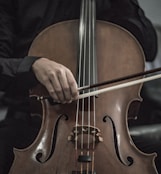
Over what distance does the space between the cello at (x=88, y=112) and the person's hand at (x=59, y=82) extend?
0.03 m

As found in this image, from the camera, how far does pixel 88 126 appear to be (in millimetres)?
858

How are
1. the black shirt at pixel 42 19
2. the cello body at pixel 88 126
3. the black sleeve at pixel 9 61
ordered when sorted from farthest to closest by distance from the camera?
the black shirt at pixel 42 19 < the black sleeve at pixel 9 61 < the cello body at pixel 88 126

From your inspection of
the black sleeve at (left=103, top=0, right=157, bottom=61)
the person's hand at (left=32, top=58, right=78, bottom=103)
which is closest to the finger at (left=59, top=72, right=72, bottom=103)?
the person's hand at (left=32, top=58, right=78, bottom=103)

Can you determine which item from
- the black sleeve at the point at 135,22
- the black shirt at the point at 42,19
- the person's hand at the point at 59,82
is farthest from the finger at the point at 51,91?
the black sleeve at the point at 135,22

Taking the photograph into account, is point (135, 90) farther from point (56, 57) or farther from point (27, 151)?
point (27, 151)

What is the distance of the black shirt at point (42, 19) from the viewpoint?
1.18m

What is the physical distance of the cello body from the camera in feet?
2.69

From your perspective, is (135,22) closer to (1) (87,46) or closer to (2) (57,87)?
(1) (87,46)

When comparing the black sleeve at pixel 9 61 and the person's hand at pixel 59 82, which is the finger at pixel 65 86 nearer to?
the person's hand at pixel 59 82

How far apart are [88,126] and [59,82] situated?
0.12 m

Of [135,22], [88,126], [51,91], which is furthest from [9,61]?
[135,22]

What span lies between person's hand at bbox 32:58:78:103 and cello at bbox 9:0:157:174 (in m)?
0.03

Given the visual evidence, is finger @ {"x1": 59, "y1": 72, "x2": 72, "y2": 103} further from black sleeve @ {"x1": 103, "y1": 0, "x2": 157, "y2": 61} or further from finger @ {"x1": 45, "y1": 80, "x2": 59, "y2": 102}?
black sleeve @ {"x1": 103, "y1": 0, "x2": 157, "y2": 61}

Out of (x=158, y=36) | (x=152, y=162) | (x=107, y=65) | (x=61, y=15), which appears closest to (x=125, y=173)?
(x=152, y=162)
